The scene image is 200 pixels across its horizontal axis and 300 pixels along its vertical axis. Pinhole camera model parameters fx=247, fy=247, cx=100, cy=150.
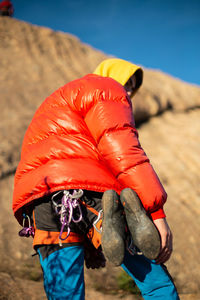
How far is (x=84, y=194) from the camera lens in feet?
4.13

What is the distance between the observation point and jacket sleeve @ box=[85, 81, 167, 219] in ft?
3.81

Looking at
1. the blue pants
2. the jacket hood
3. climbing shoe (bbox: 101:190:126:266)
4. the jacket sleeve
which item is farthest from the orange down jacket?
the jacket hood

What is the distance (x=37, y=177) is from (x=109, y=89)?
592 millimetres

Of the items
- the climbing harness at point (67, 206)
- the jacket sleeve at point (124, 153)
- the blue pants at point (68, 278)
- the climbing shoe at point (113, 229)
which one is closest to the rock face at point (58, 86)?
the blue pants at point (68, 278)

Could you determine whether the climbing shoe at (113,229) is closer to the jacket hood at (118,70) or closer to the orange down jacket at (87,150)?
the orange down jacket at (87,150)

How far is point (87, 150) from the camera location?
1273 millimetres

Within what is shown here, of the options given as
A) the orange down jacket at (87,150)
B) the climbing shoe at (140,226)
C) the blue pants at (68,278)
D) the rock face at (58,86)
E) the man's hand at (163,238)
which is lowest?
the rock face at (58,86)

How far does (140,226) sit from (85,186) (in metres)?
0.31

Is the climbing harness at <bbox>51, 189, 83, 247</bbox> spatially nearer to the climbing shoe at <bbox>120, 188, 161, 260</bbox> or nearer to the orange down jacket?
the orange down jacket

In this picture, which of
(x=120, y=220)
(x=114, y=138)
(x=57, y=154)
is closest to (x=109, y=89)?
(x=114, y=138)

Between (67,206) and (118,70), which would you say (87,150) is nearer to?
(67,206)

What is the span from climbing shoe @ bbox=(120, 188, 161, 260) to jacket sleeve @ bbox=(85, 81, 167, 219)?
0.07 meters

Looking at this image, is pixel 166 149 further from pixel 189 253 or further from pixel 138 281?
pixel 138 281

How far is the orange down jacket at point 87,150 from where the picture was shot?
1.18 metres
